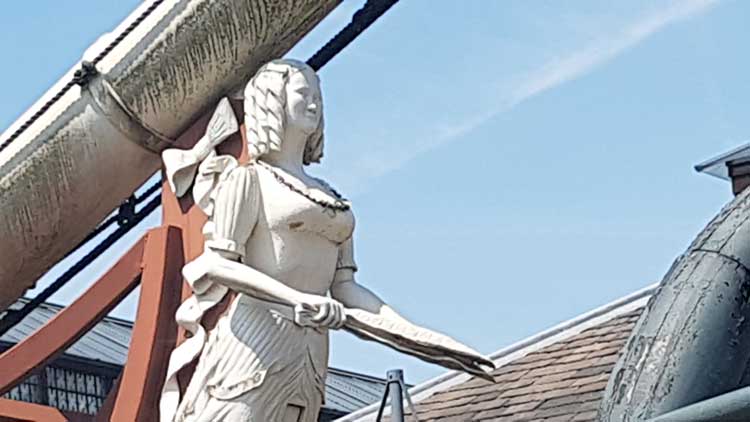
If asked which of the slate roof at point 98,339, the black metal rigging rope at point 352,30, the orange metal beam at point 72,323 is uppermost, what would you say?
the slate roof at point 98,339

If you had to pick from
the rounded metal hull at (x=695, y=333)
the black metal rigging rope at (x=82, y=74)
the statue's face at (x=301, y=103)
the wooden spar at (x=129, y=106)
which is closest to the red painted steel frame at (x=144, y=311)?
the wooden spar at (x=129, y=106)

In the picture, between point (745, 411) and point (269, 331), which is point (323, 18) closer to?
point (269, 331)

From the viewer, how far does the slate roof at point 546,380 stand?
8866mm

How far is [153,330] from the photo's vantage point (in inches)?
170

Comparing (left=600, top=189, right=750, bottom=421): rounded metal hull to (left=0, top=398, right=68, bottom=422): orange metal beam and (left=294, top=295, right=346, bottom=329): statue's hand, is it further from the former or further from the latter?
(left=0, top=398, right=68, bottom=422): orange metal beam

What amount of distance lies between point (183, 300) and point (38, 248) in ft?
1.50

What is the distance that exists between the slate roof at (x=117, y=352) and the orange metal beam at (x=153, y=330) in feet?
19.8

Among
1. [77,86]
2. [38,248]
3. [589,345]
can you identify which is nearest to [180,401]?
[38,248]

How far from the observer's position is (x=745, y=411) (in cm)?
83

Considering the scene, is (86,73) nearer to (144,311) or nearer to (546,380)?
(144,311)

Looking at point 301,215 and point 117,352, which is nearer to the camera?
point 301,215

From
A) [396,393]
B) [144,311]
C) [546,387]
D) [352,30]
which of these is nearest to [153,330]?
[144,311]

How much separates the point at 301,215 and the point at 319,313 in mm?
289

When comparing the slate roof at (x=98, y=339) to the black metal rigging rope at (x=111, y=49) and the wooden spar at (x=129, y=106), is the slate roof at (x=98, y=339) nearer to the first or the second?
the black metal rigging rope at (x=111, y=49)
